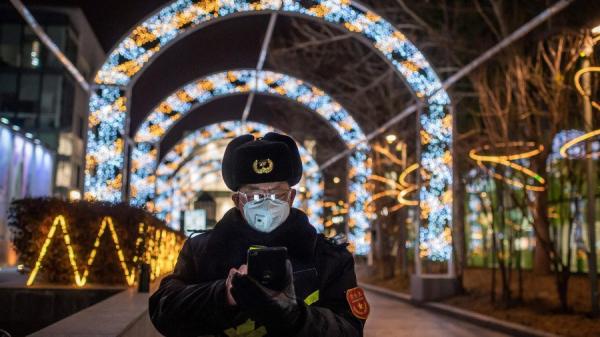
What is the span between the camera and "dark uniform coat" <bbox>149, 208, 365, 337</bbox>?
2.76 m

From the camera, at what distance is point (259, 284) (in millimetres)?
2484

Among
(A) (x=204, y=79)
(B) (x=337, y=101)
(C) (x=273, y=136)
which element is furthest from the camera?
(A) (x=204, y=79)

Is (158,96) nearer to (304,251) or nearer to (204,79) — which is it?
(204,79)

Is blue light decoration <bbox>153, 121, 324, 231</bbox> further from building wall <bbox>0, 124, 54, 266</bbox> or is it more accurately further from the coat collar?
the coat collar

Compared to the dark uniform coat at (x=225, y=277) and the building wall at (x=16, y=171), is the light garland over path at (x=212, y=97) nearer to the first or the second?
the building wall at (x=16, y=171)

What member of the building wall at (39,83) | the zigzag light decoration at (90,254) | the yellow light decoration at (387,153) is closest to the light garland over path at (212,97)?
the building wall at (39,83)

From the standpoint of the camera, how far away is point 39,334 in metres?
5.55

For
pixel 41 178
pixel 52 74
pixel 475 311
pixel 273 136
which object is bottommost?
pixel 475 311

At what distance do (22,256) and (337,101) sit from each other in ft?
85.2

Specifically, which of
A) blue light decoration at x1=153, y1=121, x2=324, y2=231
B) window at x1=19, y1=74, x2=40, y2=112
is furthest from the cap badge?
window at x1=19, y1=74, x2=40, y2=112

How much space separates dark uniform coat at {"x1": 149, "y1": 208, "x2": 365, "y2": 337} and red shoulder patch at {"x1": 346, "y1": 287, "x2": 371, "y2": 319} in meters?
0.03

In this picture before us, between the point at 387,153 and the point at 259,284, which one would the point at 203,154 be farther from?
the point at 259,284

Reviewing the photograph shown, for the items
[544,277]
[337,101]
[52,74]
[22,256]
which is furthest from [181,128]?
[22,256]

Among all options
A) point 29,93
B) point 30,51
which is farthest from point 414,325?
point 30,51
